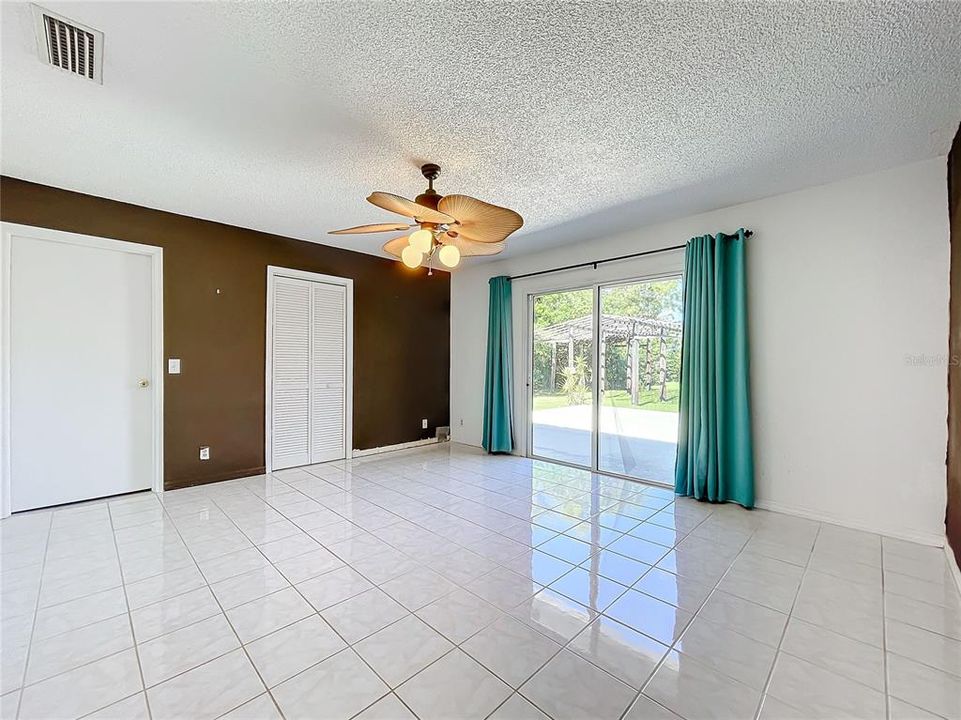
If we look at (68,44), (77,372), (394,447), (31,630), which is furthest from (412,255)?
(394,447)

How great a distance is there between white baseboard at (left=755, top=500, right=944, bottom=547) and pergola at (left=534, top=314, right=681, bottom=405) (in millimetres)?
1236

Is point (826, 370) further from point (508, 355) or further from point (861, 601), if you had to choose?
point (508, 355)

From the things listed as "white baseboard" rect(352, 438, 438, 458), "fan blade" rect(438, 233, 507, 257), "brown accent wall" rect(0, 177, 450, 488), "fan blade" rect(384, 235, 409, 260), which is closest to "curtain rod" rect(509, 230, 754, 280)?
"fan blade" rect(438, 233, 507, 257)

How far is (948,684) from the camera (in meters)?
1.58

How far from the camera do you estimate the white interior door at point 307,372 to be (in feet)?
15.1

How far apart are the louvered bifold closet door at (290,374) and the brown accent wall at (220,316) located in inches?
5.7

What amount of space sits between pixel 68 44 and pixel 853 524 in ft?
17.5

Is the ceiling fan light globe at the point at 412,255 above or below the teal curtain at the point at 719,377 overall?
above

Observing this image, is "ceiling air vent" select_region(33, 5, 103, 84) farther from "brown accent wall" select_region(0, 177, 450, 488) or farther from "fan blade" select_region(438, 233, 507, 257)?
"brown accent wall" select_region(0, 177, 450, 488)

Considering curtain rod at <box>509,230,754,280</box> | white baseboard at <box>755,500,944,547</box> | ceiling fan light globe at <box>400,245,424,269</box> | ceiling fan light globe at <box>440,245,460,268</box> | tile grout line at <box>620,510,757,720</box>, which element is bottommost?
tile grout line at <box>620,510,757,720</box>

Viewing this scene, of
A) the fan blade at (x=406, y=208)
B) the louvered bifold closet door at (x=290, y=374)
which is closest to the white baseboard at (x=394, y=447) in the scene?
the louvered bifold closet door at (x=290, y=374)

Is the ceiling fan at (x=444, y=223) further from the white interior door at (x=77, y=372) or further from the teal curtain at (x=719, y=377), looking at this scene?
the white interior door at (x=77, y=372)

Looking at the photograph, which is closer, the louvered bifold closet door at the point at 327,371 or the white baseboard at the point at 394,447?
the louvered bifold closet door at the point at 327,371

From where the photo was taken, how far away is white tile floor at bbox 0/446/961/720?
1519 mm
